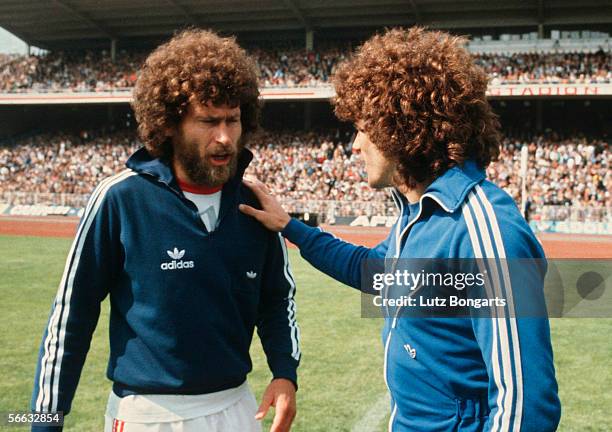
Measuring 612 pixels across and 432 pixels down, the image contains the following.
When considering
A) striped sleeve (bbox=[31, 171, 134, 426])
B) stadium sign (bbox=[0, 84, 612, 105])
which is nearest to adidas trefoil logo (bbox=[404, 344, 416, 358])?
striped sleeve (bbox=[31, 171, 134, 426])

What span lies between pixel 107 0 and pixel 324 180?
53.4ft

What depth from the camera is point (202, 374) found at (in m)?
2.47

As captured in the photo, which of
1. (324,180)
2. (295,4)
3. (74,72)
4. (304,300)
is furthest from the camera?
(74,72)

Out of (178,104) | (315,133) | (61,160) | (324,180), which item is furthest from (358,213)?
(178,104)

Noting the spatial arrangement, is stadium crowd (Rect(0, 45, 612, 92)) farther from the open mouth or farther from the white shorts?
the white shorts

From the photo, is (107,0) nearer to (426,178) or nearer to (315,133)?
(315,133)

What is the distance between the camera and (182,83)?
2613mm

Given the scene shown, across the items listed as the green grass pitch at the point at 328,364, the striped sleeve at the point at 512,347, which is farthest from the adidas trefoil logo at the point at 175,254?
the green grass pitch at the point at 328,364

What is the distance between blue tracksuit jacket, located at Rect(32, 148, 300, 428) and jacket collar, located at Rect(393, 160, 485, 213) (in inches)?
33.8

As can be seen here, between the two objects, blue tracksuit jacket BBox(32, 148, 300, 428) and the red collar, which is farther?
the red collar

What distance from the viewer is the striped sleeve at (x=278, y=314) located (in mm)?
2820

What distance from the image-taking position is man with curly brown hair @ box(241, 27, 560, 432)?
73.0 inches

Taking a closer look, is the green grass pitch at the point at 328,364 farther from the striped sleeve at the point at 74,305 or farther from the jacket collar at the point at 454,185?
the jacket collar at the point at 454,185

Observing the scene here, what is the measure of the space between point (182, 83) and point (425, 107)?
96cm
